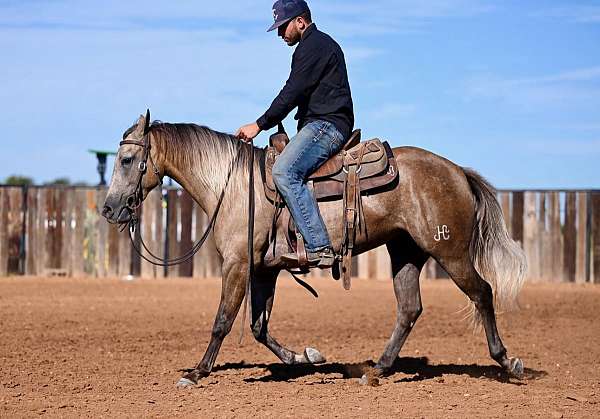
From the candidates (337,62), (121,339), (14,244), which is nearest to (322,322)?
(121,339)

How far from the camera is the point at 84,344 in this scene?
36.8ft

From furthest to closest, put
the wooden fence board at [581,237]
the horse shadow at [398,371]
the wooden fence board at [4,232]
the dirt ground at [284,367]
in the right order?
the wooden fence board at [4,232]
the wooden fence board at [581,237]
the horse shadow at [398,371]
the dirt ground at [284,367]

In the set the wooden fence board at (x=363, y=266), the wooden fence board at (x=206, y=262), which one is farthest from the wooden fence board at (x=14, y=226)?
the wooden fence board at (x=363, y=266)

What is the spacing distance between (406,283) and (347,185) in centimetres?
130

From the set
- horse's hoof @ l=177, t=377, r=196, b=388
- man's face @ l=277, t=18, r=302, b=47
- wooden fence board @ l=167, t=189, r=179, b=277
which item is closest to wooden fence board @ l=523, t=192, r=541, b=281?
wooden fence board @ l=167, t=189, r=179, b=277

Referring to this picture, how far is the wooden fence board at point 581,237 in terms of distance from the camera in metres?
20.9

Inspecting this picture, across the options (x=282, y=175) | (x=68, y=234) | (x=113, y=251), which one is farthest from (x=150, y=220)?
(x=282, y=175)

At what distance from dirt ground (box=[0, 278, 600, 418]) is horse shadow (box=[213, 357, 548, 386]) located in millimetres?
20

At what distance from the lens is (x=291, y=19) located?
27.6 feet

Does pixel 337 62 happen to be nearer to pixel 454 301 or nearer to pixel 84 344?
pixel 84 344

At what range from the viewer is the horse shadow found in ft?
29.3

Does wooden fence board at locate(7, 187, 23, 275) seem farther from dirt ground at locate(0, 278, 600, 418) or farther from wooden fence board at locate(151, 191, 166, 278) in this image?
dirt ground at locate(0, 278, 600, 418)

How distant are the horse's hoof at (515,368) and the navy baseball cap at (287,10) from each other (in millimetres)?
3567

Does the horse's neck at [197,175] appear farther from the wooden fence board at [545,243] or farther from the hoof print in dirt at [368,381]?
the wooden fence board at [545,243]
